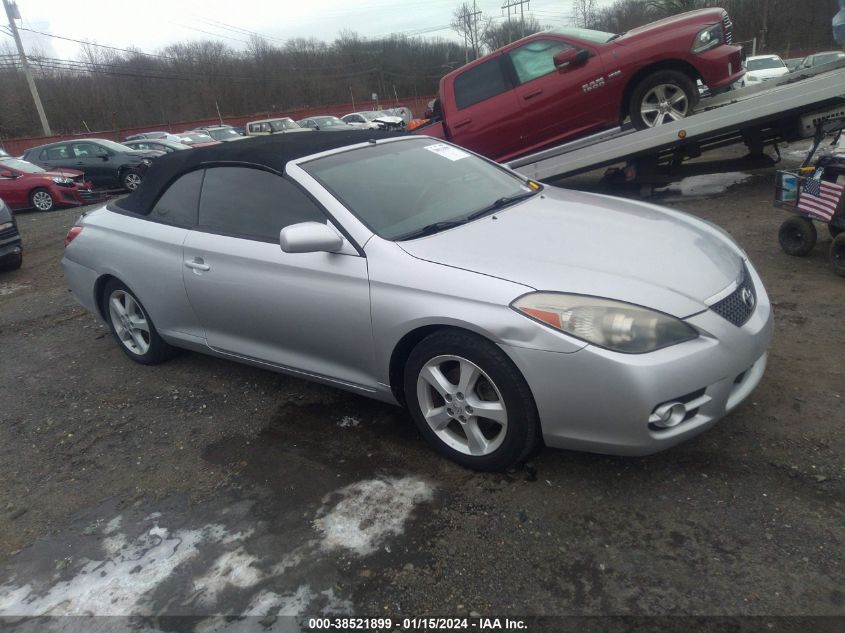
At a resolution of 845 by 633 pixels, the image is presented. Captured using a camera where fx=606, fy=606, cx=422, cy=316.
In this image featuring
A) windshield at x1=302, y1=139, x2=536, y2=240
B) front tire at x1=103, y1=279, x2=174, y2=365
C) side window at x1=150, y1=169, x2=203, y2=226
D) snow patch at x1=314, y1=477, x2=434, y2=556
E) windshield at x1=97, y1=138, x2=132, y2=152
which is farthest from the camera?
windshield at x1=97, y1=138, x2=132, y2=152

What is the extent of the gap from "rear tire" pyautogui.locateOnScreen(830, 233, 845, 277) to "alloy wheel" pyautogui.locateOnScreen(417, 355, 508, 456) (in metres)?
3.42

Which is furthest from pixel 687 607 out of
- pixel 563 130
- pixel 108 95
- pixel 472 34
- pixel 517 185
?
pixel 472 34

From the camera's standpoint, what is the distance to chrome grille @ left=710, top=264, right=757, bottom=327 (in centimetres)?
256

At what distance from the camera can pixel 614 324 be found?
94.3 inches

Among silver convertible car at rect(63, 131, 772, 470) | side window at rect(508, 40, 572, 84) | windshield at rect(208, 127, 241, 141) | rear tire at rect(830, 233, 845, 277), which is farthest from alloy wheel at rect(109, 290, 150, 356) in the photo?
windshield at rect(208, 127, 241, 141)

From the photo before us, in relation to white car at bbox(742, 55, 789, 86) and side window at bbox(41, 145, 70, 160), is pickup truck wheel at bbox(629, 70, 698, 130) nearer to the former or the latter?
white car at bbox(742, 55, 789, 86)

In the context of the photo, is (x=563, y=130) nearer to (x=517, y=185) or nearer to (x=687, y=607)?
(x=517, y=185)

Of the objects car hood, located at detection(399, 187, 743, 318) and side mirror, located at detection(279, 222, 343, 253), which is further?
side mirror, located at detection(279, 222, 343, 253)

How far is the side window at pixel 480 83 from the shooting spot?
7.73 m

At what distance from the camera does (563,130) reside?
24.8 feet

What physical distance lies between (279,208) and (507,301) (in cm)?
153

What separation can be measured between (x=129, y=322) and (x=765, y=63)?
22.5 metres

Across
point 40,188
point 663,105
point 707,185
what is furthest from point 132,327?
point 40,188

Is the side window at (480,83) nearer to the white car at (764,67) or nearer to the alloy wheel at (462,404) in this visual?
the alloy wheel at (462,404)
